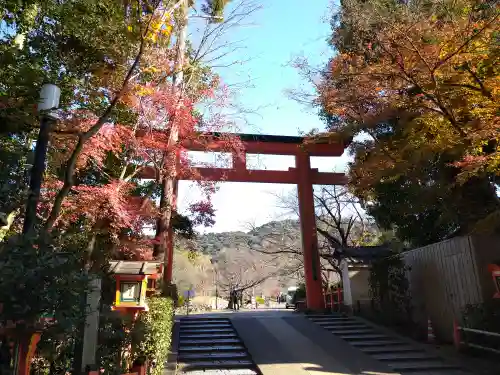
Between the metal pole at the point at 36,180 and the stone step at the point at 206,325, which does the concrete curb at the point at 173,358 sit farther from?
the metal pole at the point at 36,180

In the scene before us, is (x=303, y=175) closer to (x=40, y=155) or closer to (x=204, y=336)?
(x=204, y=336)

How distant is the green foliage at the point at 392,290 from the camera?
417 inches

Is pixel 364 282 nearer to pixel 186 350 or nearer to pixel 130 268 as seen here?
pixel 186 350

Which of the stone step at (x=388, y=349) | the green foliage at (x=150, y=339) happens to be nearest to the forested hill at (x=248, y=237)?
the stone step at (x=388, y=349)

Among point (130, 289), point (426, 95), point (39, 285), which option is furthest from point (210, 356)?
point (426, 95)

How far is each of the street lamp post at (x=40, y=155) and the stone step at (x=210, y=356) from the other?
209 inches

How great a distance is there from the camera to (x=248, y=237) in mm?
56312

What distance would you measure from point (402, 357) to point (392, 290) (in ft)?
10.6

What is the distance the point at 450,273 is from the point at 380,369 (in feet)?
12.1

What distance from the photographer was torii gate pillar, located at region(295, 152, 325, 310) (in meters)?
14.5

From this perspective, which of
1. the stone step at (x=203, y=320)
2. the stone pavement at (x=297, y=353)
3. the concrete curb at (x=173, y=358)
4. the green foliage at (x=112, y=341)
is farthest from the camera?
the stone step at (x=203, y=320)

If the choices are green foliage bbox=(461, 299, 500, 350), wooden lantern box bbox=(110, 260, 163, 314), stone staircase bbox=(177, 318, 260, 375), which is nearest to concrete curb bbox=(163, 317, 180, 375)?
stone staircase bbox=(177, 318, 260, 375)

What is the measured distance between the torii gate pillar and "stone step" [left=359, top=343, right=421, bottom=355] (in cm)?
558

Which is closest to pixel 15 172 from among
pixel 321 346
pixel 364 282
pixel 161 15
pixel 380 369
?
pixel 161 15
